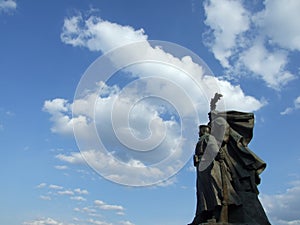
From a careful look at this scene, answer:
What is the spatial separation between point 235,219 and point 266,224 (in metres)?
1.14

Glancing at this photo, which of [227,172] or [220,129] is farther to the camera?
[220,129]

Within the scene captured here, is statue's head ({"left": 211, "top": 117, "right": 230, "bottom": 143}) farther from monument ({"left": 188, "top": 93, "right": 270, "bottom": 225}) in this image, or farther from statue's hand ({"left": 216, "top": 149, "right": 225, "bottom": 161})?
statue's hand ({"left": 216, "top": 149, "right": 225, "bottom": 161})

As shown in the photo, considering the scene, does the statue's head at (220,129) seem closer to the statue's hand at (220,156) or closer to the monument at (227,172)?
the monument at (227,172)

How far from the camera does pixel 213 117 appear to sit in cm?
1585

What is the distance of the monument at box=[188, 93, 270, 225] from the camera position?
45.0 feet

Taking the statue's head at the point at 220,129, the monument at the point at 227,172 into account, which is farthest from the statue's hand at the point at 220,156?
the statue's head at the point at 220,129

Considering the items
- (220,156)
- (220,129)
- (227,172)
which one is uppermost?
(220,129)

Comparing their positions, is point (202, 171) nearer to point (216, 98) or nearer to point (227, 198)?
point (227, 198)

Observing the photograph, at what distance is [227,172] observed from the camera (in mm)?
14695

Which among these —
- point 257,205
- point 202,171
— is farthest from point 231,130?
Result: point 257,205

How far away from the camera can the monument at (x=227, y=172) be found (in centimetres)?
1371

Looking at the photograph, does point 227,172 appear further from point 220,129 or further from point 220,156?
point 220,129

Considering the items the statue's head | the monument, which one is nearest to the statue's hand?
the monument

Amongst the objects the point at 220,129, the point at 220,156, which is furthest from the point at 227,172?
the point at 220,129
